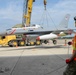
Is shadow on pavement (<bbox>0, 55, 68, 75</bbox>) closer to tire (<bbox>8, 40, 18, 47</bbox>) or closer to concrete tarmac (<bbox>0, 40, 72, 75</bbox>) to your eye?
concrete tarmac (<bbox>0, 40, 72, 75</bbox>)

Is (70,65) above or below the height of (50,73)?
above

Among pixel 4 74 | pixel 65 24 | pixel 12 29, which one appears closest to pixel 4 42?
pixel 12 29

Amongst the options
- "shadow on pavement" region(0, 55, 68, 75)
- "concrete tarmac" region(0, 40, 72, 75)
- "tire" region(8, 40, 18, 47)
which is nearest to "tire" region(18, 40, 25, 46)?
"tire" region(8, 40, 18, 47)

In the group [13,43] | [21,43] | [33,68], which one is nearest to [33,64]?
[33,68]

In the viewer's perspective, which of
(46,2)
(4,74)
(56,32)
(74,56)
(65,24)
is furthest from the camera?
(46,2)

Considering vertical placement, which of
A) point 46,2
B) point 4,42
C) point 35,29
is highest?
point 46,2

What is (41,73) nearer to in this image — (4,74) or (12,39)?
(4,74)

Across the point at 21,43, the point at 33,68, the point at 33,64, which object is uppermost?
the point at 33,68

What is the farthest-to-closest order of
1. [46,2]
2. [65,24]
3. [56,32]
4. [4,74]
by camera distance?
1. [46,2]
2. [65,24]
3. [56,32]
4. [4,74]

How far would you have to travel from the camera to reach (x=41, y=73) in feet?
33.2

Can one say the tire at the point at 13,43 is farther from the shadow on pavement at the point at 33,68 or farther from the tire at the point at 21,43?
the shadow on pavement at the point at 33,68

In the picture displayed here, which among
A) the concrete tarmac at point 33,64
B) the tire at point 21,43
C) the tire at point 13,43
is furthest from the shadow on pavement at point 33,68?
the tire at point 21,43

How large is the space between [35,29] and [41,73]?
24364 millimetres

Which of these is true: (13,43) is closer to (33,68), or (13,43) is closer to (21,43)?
(21,43)
